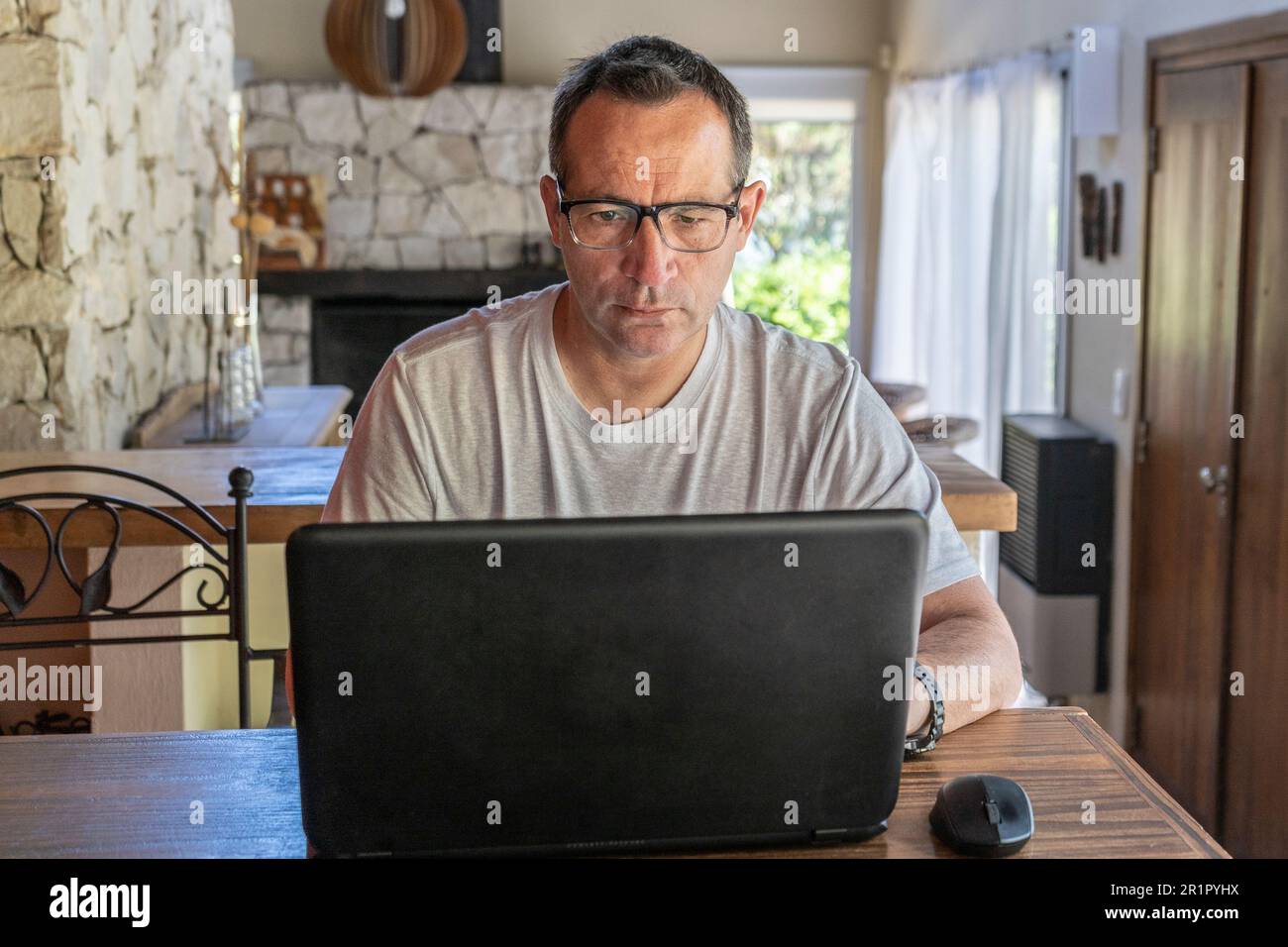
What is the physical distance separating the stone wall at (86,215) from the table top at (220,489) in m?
0.21

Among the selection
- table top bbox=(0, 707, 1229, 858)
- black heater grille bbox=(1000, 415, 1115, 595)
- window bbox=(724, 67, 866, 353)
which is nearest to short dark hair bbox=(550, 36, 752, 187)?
table top bbox=(0, 707, 1229, 858)

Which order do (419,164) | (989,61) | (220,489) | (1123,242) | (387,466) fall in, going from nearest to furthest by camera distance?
(387,466) < (220,489) < (1123,242) < (989,61) < (419,164)

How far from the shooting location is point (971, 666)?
4.37 feet

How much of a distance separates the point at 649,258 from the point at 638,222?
0.12 ft

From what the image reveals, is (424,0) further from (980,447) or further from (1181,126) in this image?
(1181,126)

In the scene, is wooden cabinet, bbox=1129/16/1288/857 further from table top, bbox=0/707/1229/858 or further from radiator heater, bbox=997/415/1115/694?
table top, bbox=0/707/1229/858

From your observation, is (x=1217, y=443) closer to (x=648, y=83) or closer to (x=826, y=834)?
(x=648, y=83)

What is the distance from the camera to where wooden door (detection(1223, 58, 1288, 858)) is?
9.90 feet

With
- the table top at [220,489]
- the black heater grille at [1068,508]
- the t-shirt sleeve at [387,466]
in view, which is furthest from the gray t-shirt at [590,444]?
the black heater grille at [1068,508]

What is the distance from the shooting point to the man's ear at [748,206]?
4.80 feet

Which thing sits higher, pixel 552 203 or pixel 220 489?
pixel 552 203

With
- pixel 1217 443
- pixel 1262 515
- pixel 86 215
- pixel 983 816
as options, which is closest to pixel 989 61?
pixel 1217 443

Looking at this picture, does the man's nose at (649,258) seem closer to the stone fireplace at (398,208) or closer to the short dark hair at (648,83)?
the short dark hair at (648,83)
